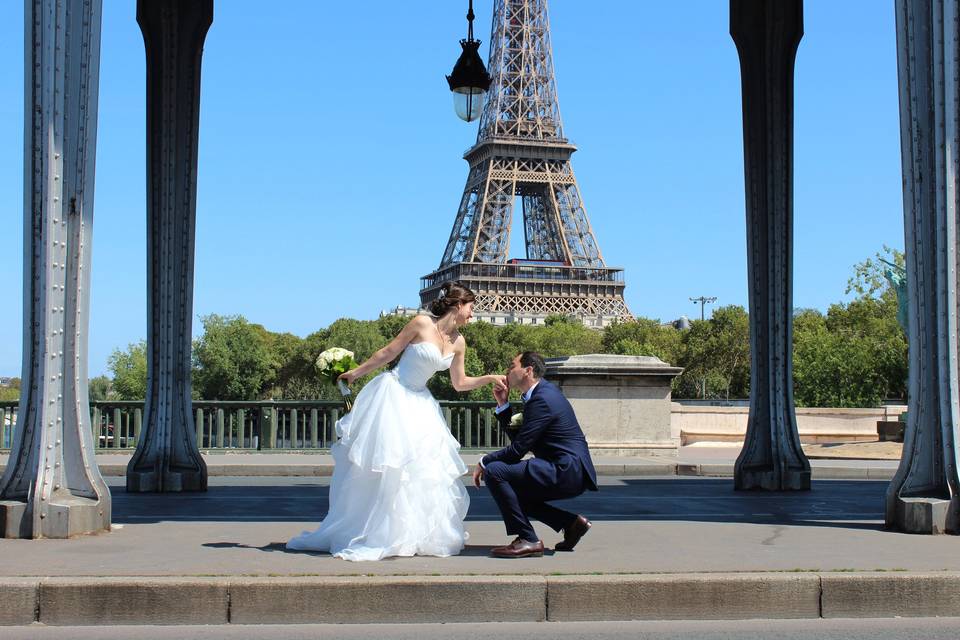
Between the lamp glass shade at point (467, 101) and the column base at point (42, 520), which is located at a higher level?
the lamp glass shade at point (467, 101)

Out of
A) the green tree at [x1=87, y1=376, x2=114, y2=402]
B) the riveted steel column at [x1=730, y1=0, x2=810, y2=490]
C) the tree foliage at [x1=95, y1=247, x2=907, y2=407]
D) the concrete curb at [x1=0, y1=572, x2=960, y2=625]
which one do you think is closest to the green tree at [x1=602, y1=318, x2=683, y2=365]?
the tree foliage at [x1=95, y1=247, x2=907, y2=407]

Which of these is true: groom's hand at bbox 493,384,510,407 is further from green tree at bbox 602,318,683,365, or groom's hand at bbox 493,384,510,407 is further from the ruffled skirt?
green tree at bbox 602,318,683,365

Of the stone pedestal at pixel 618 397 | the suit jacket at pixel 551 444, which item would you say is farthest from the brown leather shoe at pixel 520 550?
the stone pedestal at pixel 618 397

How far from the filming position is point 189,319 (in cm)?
1316

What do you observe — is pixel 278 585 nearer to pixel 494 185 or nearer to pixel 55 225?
pixel 55 225

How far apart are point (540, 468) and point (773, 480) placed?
6.49 m

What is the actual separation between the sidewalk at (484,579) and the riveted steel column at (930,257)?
1.56 feet

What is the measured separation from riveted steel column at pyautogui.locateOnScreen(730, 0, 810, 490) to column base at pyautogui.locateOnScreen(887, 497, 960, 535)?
4.29 m

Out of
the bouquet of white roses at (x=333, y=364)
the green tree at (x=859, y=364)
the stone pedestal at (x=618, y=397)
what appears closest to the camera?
the bouquet of white roses at (x=333, y=364)

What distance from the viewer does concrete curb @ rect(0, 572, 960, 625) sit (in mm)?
6590

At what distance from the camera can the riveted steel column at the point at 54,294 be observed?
866cm

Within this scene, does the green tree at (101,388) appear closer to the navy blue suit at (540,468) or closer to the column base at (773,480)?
the column base at (773,480)

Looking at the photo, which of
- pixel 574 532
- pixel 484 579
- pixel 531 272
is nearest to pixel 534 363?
pixel 574 532

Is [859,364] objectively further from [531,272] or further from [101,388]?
[101,388]
